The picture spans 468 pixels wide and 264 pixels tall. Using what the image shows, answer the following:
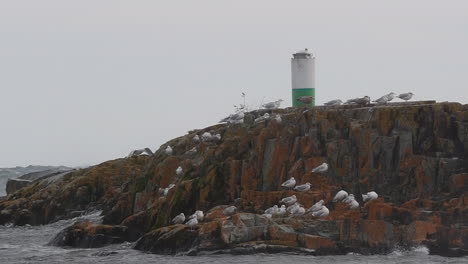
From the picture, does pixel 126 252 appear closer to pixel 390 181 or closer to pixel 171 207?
pixel 171 207

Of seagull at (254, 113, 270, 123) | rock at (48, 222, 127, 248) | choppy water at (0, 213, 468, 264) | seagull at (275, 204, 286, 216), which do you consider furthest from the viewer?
seagull at (254, 113, 270, 123)

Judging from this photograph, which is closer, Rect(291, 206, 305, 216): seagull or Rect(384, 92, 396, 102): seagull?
Rect(291, 206, 305, 216): seagull

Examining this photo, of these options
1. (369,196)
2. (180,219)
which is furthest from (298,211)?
(180,219)

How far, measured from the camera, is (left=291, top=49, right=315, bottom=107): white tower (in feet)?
160

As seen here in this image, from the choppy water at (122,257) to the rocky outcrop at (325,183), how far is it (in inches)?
Answer: 26.8

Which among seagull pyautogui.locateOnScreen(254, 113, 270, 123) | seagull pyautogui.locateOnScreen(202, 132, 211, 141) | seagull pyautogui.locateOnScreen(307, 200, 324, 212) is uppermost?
seagull pyautogui.locateOnScreen(254, 113, 270, 123)

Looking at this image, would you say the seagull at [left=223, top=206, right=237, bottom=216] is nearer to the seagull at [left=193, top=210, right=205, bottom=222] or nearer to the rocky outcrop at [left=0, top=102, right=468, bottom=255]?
the rocky outcrop at [left=0, top=102, right=468, bottom=255]

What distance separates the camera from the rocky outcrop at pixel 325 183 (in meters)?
34.9

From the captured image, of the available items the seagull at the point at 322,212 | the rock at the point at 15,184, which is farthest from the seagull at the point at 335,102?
the rock at the point at 15,184

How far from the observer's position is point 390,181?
1490 inches

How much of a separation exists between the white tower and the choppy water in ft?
43.9

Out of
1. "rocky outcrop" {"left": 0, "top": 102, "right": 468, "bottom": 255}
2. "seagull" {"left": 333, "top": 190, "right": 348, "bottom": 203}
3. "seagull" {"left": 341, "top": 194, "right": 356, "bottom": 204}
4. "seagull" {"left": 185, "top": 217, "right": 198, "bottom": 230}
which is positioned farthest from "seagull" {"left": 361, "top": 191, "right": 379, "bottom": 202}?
"seagull" {"left": 185, "top": 217, "right": 198, "bottom": 230}

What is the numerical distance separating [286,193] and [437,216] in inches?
243

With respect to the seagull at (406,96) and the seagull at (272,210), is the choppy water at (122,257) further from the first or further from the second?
the seagull at (406,96)
